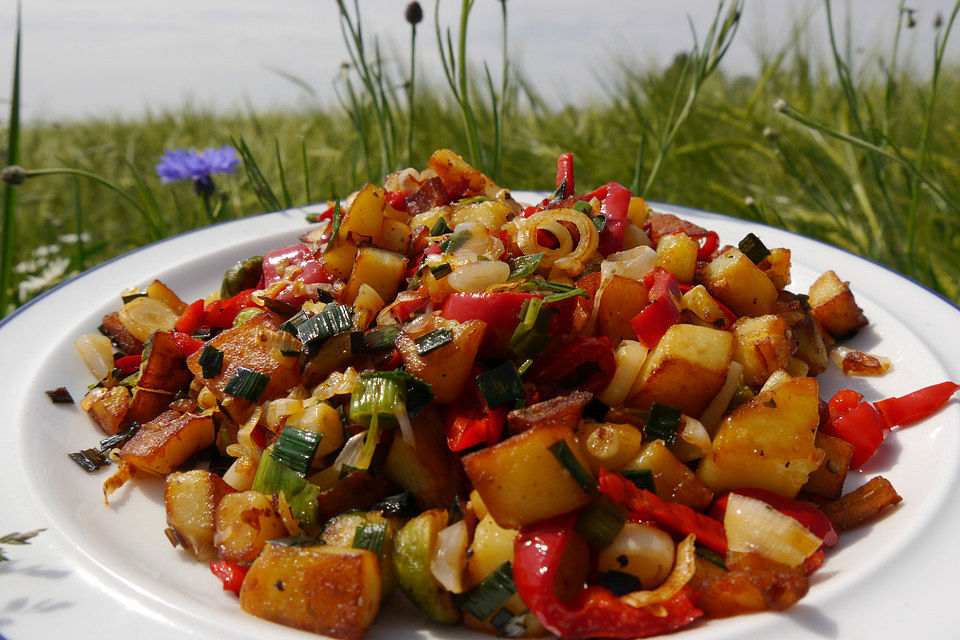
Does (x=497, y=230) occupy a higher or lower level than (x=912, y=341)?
higher

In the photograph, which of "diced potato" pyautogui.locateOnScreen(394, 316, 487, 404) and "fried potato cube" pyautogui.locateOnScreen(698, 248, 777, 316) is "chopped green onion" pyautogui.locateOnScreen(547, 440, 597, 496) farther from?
"fried potato cube" pyautogui.locateOnScreen(698, 248, 777, 316)

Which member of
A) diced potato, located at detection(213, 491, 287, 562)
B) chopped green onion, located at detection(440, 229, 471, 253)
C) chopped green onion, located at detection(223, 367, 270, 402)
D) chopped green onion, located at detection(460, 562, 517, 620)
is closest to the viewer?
chopped green onion, located at detection(460, 562, 517, 620)

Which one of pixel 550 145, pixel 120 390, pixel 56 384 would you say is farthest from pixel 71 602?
pixel 550 145

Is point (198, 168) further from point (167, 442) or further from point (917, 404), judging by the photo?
point (917, 404)

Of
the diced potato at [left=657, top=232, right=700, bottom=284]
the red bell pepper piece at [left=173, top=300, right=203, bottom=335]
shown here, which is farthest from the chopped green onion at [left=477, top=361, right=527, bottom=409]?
the red bell pepper piece at [left=173, top=300, right=203, bottom=335]

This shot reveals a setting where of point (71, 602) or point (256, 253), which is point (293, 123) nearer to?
point (256, 253)
